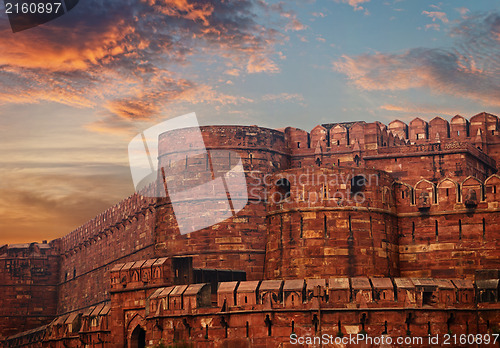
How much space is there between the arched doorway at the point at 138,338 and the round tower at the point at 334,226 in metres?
5.29

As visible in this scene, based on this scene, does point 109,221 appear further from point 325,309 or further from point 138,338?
point 325,309

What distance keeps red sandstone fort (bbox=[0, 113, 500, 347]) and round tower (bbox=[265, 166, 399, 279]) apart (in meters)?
0.05

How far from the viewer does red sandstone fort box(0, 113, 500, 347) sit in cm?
3072

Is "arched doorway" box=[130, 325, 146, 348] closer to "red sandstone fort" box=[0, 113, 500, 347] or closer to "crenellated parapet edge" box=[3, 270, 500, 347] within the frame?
"red sandstone fort" box=[0, 113, 500, 347]

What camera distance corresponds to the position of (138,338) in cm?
3575

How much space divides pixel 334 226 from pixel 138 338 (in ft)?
28.3

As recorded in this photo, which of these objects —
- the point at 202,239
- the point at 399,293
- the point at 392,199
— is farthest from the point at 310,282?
the point at 202,239

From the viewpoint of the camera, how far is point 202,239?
39.5 meters

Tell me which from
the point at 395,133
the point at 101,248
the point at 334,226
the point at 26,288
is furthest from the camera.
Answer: the point at 26,288

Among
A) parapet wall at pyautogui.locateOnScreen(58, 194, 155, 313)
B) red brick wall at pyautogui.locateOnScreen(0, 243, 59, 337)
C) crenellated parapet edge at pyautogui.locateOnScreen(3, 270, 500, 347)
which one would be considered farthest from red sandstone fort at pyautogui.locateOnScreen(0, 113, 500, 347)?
red brick wall at pyautogui.locateOnScreen(0, 243, 59, 337)

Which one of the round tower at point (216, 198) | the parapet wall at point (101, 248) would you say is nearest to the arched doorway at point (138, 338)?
the round tower at point (216, 198)

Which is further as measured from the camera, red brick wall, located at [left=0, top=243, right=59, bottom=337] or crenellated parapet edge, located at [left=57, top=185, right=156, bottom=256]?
red brick wall, located at [left=0, top=243, right=59, bottom=337]

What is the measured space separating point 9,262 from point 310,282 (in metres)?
36.5

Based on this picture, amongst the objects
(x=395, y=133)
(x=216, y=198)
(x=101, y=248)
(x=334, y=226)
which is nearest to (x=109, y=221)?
(x=101, y=248)
